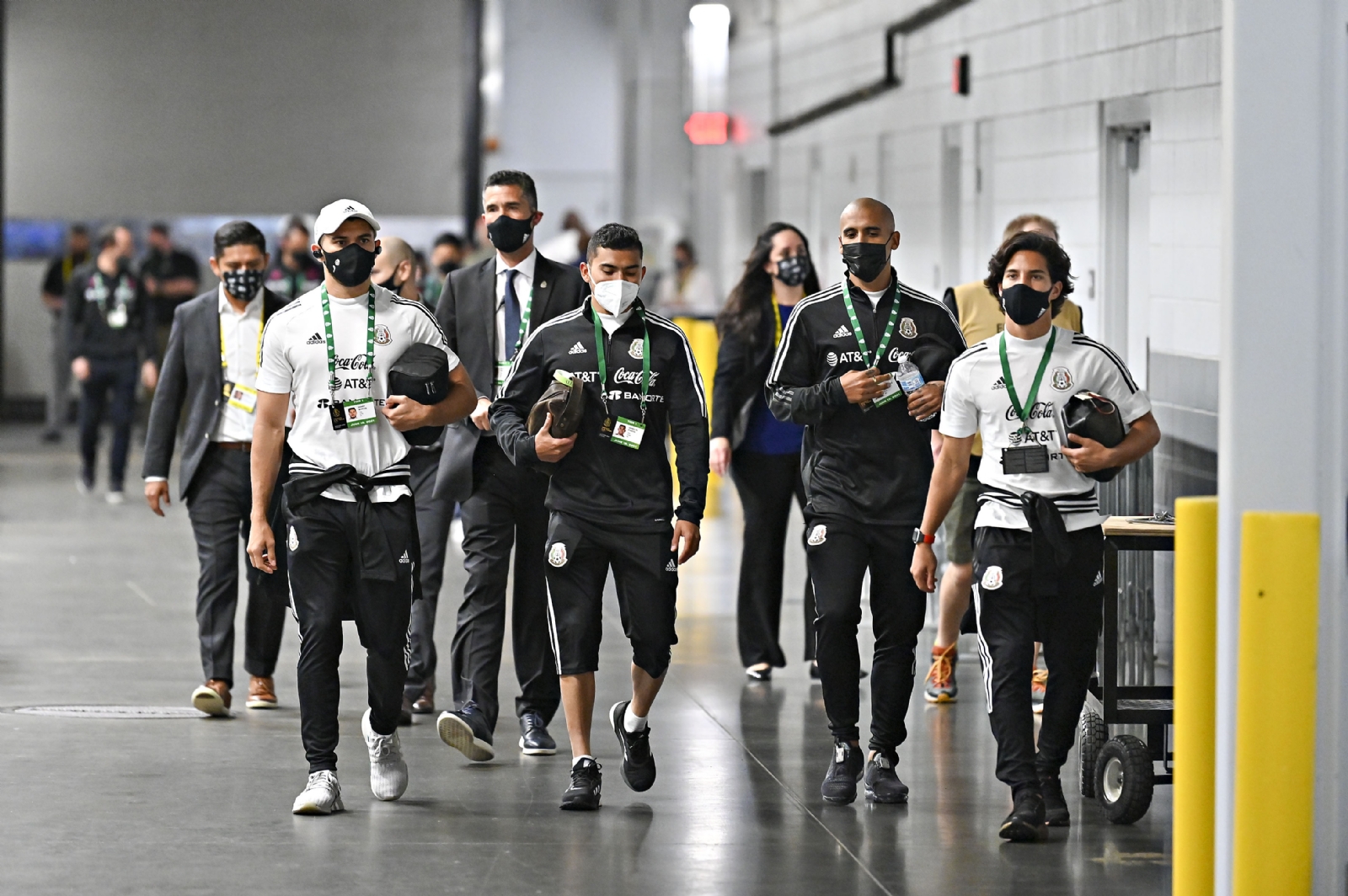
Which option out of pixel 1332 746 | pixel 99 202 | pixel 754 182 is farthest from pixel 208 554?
pixel 99 202

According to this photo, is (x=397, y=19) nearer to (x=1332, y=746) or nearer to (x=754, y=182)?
(x=754, y=182)

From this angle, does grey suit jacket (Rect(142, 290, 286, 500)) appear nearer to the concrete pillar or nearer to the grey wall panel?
the concrete pillar

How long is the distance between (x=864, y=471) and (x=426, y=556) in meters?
2.32

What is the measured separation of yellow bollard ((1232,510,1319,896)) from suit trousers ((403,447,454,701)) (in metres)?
3.84

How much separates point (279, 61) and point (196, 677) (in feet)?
61.7

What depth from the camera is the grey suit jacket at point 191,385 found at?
26.7 ft

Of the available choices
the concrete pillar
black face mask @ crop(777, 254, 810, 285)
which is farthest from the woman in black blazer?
the concrete pillar

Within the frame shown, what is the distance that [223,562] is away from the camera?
8219 millimetres

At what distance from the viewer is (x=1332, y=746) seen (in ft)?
16.2

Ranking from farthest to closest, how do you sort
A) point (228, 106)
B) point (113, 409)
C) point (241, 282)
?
point (228, 106) < point (113, 409) < point (241, 282)

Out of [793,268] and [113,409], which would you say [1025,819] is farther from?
[113,409]

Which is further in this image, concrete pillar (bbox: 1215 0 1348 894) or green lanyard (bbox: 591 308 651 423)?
green lanyard (bbox: 591 308 651 423)

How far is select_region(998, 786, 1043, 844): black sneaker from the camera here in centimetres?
611

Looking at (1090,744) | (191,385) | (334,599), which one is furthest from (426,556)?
(1090,744)
